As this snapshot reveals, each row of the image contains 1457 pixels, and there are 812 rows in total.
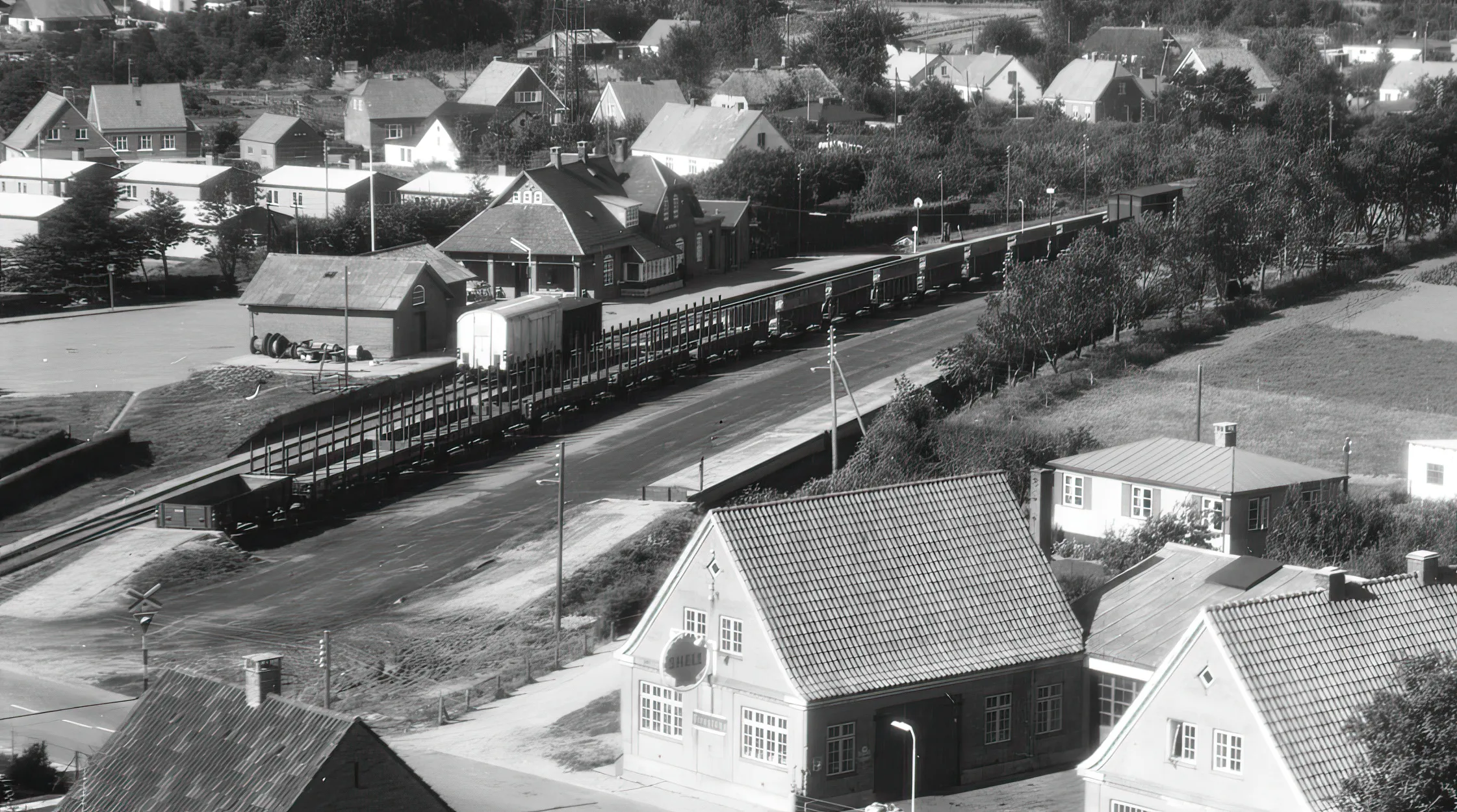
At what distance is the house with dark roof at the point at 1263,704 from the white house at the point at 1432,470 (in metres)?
27.7

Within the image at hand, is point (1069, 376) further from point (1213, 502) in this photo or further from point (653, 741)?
point (653, 741)

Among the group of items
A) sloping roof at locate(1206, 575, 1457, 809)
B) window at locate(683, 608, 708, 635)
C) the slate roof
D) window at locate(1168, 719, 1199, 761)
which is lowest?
the slate roof

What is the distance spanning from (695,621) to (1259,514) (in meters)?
21.6

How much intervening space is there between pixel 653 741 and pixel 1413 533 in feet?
83.3

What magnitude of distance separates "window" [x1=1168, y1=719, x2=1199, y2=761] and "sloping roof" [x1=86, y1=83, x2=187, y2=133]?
107m

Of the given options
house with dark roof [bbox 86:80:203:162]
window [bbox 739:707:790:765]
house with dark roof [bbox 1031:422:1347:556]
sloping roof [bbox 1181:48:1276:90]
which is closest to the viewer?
window [bbox 739:707:790:765]

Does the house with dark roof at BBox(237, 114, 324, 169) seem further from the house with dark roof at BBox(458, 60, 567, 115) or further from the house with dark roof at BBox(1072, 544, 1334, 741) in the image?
the house with dark roof at BBox(1072, 544, 1334, 741)

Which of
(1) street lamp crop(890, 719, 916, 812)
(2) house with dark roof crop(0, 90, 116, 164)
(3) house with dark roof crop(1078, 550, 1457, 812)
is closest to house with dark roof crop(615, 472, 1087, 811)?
(1) street lamp crop(890, 719, 916, 812)

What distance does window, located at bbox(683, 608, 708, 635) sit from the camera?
35.0 m

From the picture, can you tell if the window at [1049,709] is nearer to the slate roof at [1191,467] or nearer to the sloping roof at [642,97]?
the slate roof at [1191,467]

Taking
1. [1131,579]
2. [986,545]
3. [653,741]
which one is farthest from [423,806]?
[1131,579]

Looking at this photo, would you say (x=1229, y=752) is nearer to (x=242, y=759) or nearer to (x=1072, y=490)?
(x=242, y=759)

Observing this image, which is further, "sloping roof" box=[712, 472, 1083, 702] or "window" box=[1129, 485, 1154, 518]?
"window" box=[1129, 485, 1154, 518]

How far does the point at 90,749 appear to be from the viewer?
38.2m
